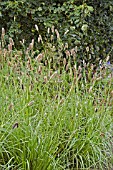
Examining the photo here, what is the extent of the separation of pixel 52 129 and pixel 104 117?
0.53 meters

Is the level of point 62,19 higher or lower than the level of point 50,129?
higher

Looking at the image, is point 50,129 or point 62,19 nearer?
point 50,129

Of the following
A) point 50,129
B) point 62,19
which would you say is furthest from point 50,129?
point 62,19

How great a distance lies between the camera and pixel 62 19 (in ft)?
15.5

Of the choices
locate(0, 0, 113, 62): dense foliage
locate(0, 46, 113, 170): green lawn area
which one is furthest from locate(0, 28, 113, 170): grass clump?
locate(0, 0, 113, 62): dense foliage

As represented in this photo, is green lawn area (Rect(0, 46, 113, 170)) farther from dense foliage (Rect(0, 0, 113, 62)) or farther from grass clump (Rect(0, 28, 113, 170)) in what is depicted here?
dense foliage (Rect(0, 0, 113, 62))

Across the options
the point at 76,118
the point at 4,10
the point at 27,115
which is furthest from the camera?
the point at 4,10

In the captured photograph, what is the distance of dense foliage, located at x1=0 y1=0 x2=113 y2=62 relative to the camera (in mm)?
4594

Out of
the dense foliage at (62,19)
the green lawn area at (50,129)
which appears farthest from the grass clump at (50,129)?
the dense foliage at (62,19)

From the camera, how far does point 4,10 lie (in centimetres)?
465

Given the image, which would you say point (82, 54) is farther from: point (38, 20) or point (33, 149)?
point (33, 149)

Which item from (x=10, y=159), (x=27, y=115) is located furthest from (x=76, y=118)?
(x=10, y=159)

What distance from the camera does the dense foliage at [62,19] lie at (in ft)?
15.1

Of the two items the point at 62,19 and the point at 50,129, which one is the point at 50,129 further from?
the point at 62,19
